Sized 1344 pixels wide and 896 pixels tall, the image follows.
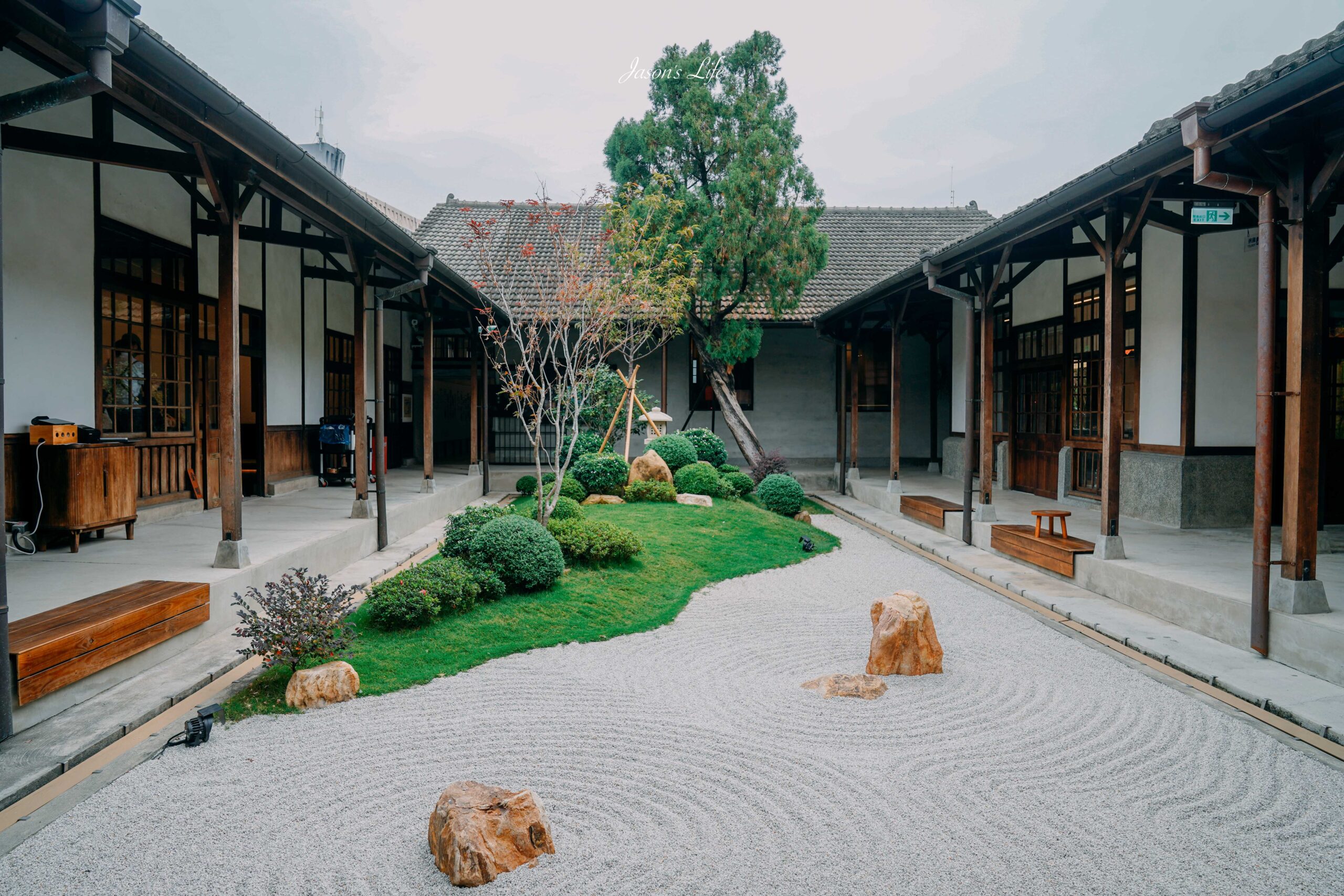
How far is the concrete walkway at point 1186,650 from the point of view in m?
4.14

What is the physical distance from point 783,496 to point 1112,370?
5625mm

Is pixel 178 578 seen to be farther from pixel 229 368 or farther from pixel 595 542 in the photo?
pixel 595 542

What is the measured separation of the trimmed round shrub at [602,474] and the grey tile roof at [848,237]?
6.56 metres

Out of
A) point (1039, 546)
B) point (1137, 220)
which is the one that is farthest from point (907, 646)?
point (1137, 220)

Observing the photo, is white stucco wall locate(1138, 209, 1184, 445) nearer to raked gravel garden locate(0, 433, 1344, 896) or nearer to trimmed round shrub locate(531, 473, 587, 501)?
raked gravel garden locate(0, 433, 1344, 896)

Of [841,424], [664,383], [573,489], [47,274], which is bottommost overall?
[573,489]

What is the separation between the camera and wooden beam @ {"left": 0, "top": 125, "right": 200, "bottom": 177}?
5.42 meters

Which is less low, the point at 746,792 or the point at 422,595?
the point at 422,595

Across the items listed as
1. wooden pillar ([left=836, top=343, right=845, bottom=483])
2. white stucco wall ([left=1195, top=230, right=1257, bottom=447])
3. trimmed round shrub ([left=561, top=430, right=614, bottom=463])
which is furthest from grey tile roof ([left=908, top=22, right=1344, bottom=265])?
trimmed round shrub ([left=561, top=430, right=614, bottom=463])

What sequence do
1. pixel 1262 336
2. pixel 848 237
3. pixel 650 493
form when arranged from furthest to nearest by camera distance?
1. pixel 848 237
2. pixel 650 493
3. pixel 1262 336

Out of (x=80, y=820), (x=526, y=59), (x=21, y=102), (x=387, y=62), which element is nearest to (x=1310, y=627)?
(x=80, y=820)

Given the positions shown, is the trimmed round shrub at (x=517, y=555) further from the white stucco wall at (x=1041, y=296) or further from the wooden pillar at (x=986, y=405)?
the white stucco wall at (x=1041, y=296)

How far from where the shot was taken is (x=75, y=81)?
146 inches

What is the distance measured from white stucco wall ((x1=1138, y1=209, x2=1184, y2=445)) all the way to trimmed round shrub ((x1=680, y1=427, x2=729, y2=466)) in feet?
21.6
